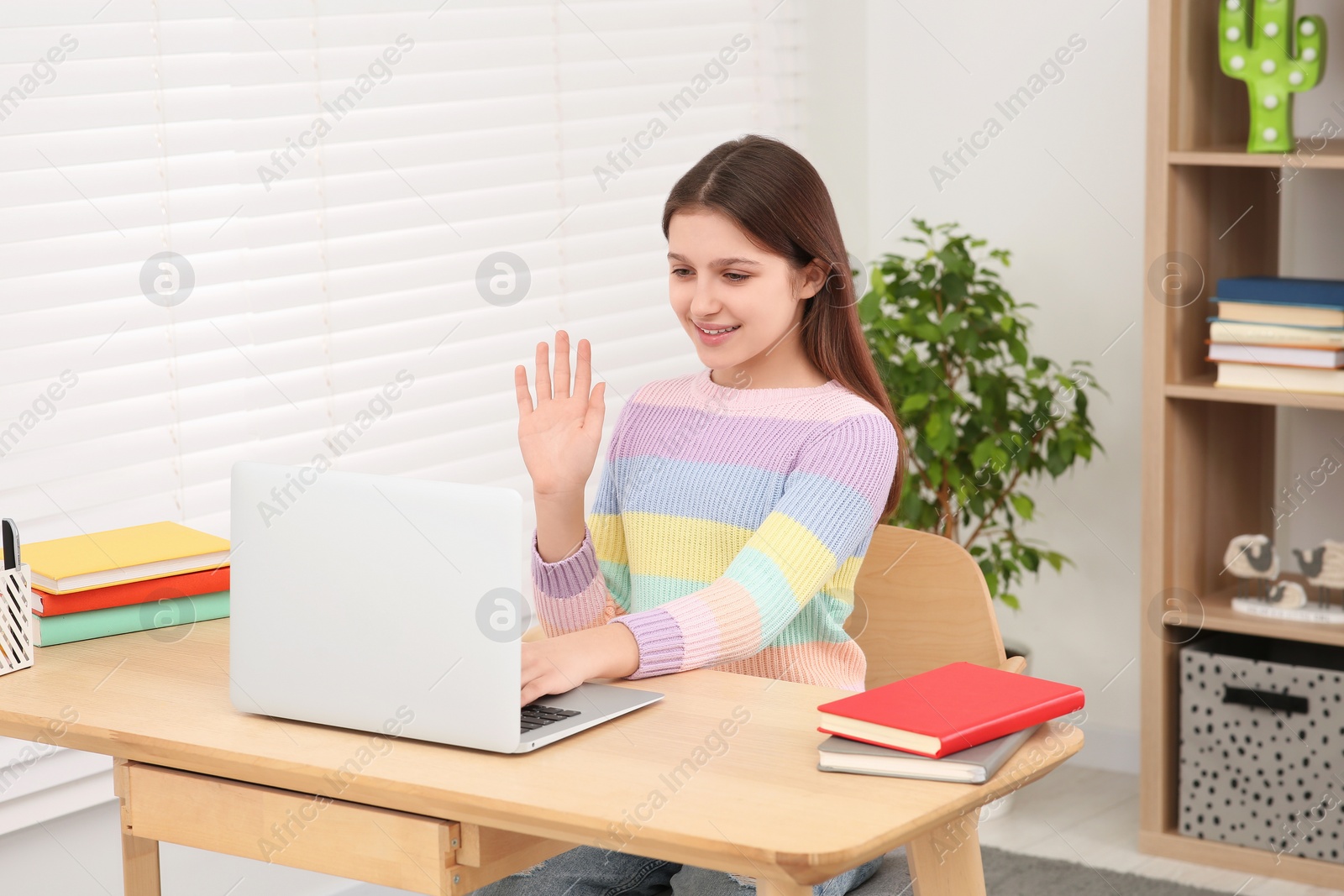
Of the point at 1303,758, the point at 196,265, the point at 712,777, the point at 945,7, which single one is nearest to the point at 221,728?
the point at 712,777

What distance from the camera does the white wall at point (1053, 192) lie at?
319cm

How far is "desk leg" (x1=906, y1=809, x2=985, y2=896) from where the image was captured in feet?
4.72

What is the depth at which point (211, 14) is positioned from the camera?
2295mm

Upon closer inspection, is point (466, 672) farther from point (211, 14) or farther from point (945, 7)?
point (945, 7)

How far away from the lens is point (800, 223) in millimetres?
1780

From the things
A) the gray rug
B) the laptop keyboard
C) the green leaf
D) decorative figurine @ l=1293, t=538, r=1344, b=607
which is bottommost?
the gray rug

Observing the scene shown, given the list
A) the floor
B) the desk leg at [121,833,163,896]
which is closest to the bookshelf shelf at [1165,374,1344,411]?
the floor

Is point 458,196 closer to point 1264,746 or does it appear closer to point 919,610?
point 919,610

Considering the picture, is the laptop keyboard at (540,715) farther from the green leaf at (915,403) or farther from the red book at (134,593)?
the green leaf at (915,403)

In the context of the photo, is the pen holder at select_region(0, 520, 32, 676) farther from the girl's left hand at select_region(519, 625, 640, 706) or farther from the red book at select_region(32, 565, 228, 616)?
the girl's left hand at select_region(519, 625, 640, 706)

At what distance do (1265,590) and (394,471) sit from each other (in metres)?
1.60

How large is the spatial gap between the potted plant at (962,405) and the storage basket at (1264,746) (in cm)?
38

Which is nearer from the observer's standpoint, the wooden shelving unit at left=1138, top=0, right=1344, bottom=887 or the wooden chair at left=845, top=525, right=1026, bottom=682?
the wooden chair at left=845, top=525, right=1026, bottom=682

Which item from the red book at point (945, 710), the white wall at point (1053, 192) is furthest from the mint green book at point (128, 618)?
the white wall at point (1053, 192)
